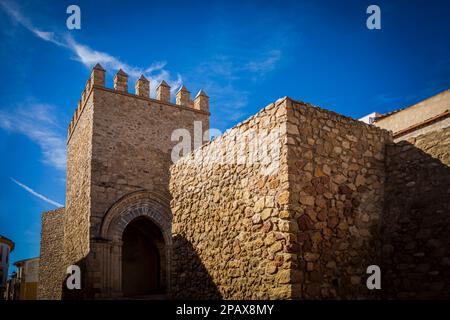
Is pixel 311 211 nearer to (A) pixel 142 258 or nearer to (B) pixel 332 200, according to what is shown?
(B) pixel 332 200

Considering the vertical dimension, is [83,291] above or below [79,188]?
below

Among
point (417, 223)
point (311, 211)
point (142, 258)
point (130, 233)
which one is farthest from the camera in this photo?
point (130, 233)

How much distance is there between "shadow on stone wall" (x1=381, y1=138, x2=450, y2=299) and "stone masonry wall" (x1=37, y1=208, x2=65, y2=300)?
14073 millimetres

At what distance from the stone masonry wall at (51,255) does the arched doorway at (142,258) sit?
346cm

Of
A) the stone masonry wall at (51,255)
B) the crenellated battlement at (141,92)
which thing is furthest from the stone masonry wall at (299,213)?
the stone masonry wall at (51,255)

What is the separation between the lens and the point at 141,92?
13.9m

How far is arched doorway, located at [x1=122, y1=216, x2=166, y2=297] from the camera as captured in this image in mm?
14023

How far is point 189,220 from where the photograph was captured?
7211 millimetres

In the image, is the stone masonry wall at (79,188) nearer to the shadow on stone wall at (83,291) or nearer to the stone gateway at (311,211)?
the shadow on stone wall at (83,291)

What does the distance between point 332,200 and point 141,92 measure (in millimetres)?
10264

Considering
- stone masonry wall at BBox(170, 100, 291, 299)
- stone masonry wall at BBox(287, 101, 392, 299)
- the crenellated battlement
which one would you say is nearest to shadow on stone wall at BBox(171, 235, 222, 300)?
stone masonry wall at BBox(170, 100, 291, 299)

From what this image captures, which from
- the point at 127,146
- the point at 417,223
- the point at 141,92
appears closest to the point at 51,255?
the point at 127,146

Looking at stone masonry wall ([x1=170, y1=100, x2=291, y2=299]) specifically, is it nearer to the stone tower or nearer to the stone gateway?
the stone gateway

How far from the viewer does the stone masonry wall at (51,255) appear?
1664 centimetres
